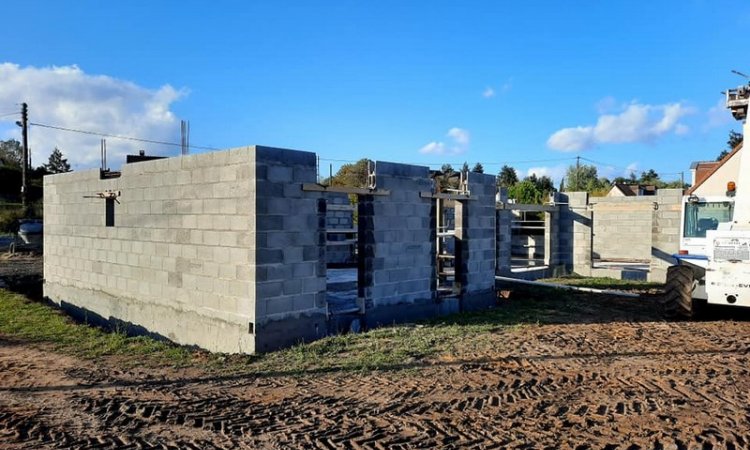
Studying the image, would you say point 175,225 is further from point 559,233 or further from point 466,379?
point 559,233

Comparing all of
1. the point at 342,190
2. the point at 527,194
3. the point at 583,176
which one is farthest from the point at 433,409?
the point at 583,176

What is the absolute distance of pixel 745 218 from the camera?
29.7 feet

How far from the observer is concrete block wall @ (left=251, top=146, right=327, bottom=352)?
746cm

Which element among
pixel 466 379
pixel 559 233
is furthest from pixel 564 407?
pixel 559 233

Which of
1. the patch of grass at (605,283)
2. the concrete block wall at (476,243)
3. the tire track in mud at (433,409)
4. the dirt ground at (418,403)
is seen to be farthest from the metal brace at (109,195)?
the patch of grass at (605,283)

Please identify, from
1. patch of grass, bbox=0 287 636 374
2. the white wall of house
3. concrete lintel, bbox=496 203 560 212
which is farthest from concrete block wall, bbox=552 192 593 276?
the white wall of house

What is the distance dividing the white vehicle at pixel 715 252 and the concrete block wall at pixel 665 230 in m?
5.02

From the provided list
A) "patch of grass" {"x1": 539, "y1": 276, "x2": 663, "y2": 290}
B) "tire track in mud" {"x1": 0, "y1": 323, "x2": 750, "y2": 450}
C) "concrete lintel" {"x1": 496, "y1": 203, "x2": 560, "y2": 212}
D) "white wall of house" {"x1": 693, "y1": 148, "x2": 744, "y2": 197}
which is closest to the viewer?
"tire track in mud" {"x1": 0, "y1": 323, "x2": 750, "y2": 450}

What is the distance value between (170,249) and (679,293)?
8819 millimetres

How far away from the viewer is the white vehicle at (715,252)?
8.59 metres

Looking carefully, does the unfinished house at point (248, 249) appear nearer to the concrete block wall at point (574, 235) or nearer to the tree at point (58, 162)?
the concrete block wall at point (574, 235)

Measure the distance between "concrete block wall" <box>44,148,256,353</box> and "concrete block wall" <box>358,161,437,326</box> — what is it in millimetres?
2086

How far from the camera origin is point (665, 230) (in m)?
16.5

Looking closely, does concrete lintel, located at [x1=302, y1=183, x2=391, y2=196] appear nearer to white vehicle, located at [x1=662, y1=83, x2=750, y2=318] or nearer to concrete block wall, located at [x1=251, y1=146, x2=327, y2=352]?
concrete block wall, located at [x1=251, y1=146, x2=327, y2=352]
